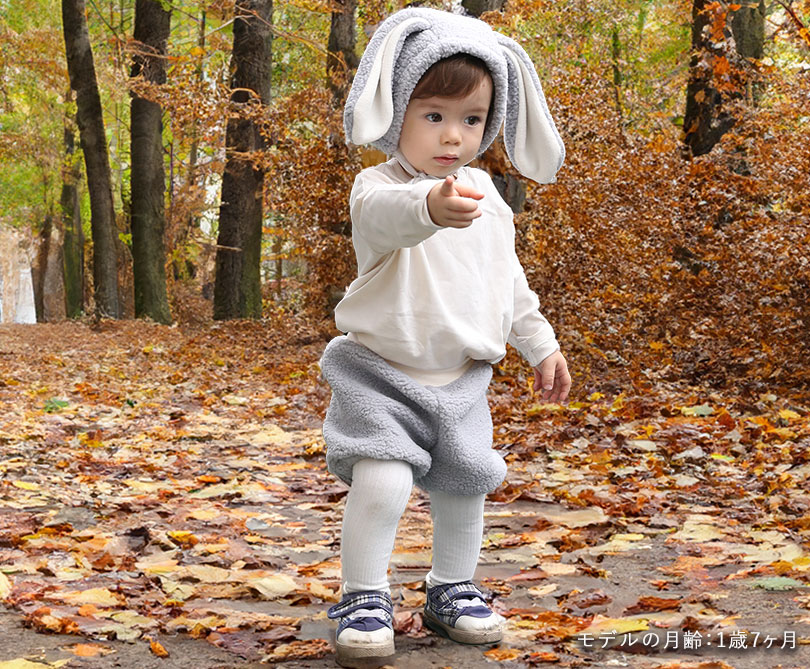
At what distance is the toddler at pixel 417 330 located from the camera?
2.77 meters

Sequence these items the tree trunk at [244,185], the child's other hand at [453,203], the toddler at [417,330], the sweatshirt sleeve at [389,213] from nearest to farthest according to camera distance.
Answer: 1. the child's other hand at [453,203]
2. the sweatshirt sleeve at [389,213]
3. the toddler at [417,330]
4. the tree trunk at [244,185]

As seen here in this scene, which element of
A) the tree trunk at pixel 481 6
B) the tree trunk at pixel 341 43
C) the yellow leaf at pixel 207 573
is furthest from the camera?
the tree trunk at pixel 341 43

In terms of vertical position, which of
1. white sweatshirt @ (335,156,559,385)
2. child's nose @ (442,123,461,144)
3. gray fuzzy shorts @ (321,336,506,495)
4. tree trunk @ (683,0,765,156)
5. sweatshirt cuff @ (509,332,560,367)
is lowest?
gray fuzzy shorts @ (321,336,506,495)

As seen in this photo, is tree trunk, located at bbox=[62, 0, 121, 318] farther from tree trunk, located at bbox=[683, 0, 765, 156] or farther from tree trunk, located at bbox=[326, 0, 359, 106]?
tree trunk, located at bbox=[683, 0, 765, 156]

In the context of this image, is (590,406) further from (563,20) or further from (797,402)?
(563,20)

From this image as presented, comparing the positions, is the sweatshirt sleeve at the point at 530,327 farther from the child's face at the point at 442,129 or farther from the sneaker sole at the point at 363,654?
the sneaker sole at the point at 363,654

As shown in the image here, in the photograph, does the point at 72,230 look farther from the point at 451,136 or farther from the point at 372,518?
the point at 372,518

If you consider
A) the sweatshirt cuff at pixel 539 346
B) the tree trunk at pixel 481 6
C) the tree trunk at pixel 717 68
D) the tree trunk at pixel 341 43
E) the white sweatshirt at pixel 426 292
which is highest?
the tree trunk at pixel 341 43

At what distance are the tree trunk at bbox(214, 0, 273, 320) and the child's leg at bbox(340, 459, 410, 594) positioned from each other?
543 inches

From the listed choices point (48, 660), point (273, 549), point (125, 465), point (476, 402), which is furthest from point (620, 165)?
point (48, 660)

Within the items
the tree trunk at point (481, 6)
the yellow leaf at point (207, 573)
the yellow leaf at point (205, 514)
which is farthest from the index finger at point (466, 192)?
the tree trunk at point (481, 6)

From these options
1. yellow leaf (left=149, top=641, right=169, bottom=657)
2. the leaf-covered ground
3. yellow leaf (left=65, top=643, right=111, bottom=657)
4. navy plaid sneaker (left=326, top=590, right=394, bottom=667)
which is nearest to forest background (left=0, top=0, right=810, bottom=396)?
the leaf-covered ground

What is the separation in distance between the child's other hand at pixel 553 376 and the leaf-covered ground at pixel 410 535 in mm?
724

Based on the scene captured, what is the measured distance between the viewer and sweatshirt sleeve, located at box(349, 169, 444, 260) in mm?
2490
